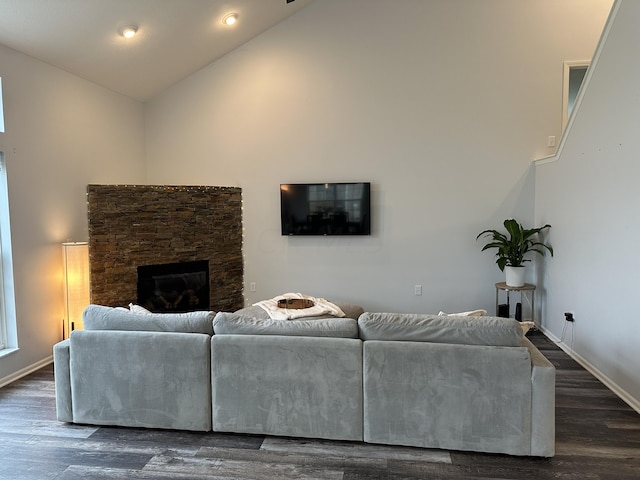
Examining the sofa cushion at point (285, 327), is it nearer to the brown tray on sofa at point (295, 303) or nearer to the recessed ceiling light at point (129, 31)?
the brown tray on sofa at point (295, 303)

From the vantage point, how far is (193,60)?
5566 millimetres

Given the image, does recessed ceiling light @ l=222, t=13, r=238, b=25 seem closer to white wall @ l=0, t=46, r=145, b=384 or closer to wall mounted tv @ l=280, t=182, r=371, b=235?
white wall @ l=0, t=46, r=145, b=384

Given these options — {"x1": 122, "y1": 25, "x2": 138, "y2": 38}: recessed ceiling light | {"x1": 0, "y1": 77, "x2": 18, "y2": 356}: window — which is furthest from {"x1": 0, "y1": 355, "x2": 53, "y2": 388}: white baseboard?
{"x1": 122, "y1": 25, "x2": 138, "y2": 38}: recessed ceiling light

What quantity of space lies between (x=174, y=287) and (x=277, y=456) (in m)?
3.31

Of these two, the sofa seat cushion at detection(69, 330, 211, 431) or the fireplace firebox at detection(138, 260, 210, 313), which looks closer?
the sofa seat cushion at detection(69, 330, 211, 431)

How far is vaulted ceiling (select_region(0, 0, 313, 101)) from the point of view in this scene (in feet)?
12.0

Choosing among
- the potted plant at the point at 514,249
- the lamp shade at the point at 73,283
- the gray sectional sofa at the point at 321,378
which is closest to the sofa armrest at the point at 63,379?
the gray sectional sofa at the point at 321,378

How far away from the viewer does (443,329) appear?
2.58m

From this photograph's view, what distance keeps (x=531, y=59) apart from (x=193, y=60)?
423cm

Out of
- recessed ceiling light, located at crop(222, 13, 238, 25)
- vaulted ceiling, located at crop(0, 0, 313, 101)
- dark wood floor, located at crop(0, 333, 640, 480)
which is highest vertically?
recessed ceiling light, located at crop(222, 13, 238, 25)

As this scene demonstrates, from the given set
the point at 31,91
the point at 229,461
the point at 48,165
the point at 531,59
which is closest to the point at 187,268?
the point at 48,165

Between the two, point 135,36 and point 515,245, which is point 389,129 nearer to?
point 515,245

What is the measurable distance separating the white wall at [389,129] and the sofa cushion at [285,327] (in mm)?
3012

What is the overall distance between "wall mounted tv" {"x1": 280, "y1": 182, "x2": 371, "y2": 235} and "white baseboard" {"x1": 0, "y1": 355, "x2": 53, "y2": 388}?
298 centimetres
